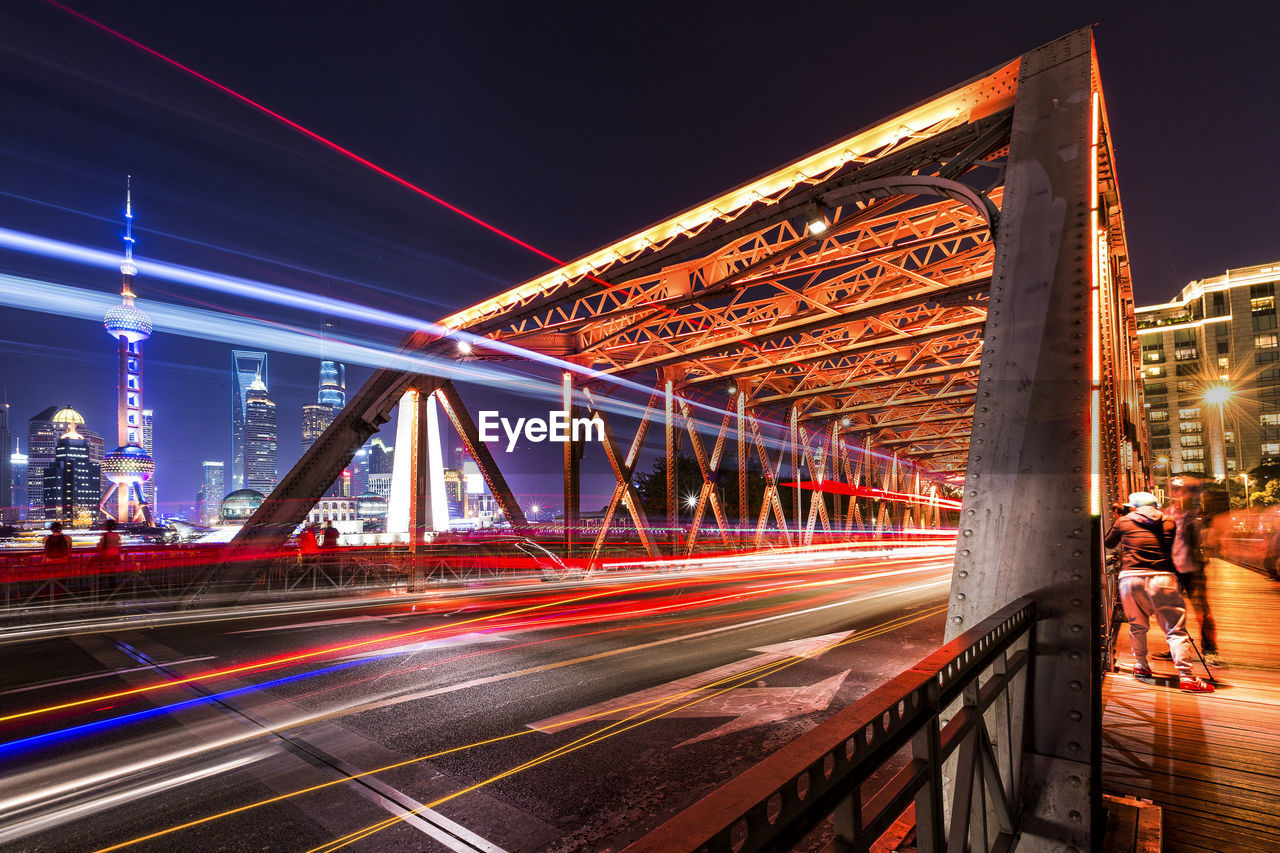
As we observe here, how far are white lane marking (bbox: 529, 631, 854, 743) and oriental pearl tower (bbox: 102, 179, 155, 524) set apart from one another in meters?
133

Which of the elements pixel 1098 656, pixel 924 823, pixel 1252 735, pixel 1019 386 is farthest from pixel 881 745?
pixel 1252 735

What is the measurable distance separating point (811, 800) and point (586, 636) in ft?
31.8

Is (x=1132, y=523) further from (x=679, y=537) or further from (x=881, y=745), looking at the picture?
(x=679, y=537)

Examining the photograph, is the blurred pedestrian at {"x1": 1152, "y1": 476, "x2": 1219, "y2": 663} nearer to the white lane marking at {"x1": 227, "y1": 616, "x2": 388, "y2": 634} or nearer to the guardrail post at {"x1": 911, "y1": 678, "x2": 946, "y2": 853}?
the guardrail post at {"x1": 911, "y1": 678, "x2": 946, "y2": 853}

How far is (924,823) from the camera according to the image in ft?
7.16

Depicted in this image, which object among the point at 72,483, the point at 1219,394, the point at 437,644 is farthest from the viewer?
the point at 72,483

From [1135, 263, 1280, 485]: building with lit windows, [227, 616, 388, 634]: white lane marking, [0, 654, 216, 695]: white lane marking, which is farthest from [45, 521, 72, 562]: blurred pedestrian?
[1135, 263, 1280, 485]: building with lit windows

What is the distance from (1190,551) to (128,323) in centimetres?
15963

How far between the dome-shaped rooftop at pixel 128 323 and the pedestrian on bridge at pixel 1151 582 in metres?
156

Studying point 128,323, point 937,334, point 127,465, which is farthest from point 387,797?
point 128,323

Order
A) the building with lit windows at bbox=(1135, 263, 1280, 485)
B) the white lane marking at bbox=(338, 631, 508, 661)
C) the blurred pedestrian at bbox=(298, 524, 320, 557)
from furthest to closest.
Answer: the building with lit windows at bbox=(1135, 263, 1280, 485)
the blurred pedestrian at bbox=(298, 524, 320, 557)
the white lane marking at bbox=(338, 631, 508, 661)

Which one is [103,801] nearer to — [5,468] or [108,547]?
[108,547]

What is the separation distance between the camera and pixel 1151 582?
6.24 meters

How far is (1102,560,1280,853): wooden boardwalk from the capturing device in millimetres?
3586
